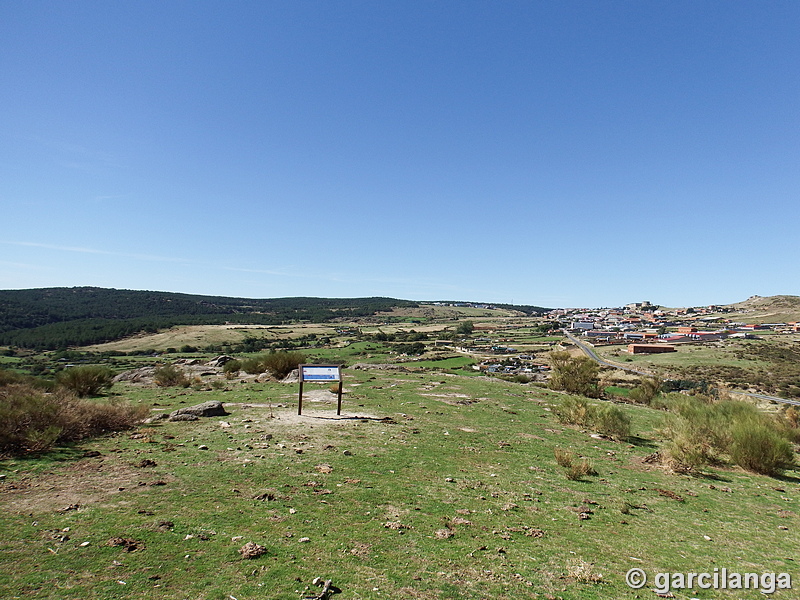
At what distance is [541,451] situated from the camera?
14.5 meters

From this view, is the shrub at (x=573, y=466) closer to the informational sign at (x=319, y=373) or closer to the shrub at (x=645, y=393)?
the informational sign at (x=319, y=373)

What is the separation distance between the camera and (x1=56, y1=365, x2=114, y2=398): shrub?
22125 millimetres

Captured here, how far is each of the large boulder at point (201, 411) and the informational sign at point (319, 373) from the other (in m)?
3.94

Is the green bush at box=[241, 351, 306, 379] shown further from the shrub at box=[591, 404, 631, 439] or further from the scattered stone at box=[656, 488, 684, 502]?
the scattered stone at box=[656, 488, 684, 502]

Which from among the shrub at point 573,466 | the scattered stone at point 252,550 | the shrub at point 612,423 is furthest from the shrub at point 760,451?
the scattered stone at point 252,550

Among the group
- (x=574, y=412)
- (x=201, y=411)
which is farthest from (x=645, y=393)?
(x=201, y=411)

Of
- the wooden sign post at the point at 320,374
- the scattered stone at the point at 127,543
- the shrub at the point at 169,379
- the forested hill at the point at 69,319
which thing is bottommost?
the forested hill at the point at 69,319

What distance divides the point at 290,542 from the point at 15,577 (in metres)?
3.87

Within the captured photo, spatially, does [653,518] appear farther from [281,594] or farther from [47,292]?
[47,292]

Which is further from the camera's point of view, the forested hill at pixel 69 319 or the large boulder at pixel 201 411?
the forested hill at pixel 69 319

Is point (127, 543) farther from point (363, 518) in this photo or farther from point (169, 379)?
point (169, 379)

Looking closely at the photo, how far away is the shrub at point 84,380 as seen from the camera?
2212 centimetres

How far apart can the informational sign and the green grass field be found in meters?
2.71

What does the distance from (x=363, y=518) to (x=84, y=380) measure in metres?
23.2
